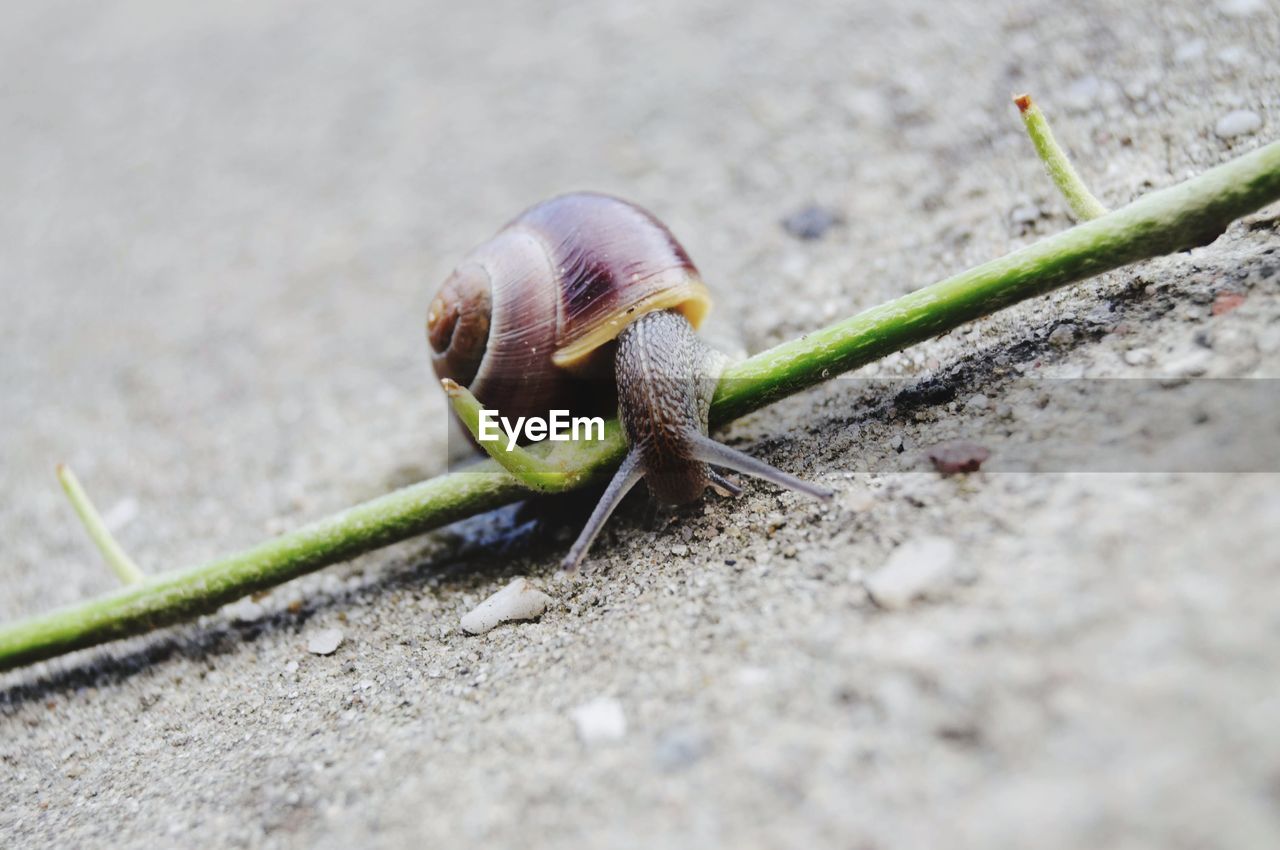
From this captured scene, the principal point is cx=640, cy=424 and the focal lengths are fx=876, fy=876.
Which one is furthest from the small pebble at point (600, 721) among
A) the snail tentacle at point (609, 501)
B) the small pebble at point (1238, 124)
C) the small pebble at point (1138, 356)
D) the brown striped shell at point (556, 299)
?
the small pebble at point (1238, 124)

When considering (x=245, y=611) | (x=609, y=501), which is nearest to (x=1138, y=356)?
(x=609, y=501)

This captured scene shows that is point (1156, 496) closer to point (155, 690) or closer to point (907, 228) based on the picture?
point (907, 228)

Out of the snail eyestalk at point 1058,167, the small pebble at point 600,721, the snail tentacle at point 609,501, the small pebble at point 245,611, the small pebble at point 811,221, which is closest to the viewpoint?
the small pebble at point 600,721

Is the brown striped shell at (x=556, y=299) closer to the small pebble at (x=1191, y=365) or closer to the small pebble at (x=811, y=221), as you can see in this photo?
the small pebble at (x=811, y=221)

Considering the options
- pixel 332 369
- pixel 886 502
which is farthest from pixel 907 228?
pixel 332 369

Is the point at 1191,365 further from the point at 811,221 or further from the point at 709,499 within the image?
the point at 811,221

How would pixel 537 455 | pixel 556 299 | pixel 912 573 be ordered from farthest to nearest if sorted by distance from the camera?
pixel 556 299
pixel 537 455
pixel 912 573

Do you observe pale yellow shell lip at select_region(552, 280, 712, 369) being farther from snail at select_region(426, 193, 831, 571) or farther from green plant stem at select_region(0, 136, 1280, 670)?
green plant stem at select_region(0, 136, 1280, 670)
